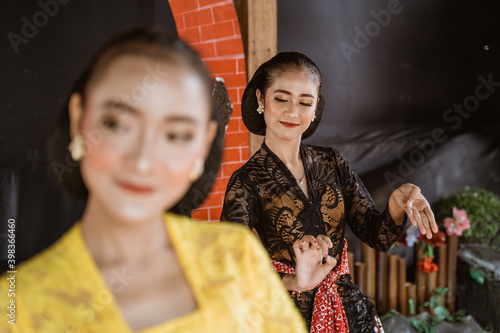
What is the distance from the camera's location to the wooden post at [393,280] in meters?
3.38

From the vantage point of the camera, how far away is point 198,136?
2.90 feet

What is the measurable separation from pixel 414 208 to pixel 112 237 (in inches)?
37.2

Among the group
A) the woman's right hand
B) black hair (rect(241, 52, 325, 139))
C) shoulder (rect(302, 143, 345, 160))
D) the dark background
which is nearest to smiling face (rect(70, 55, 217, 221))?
the woman's right hand

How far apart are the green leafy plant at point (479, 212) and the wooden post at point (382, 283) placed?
0.69 meters

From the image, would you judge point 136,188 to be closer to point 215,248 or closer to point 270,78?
point 215,248

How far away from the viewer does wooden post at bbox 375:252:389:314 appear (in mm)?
3391

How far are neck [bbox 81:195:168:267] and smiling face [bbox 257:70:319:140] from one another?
77 cm

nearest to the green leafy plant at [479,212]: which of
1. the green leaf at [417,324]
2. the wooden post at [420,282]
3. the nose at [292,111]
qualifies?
the wooden post at [420,282]

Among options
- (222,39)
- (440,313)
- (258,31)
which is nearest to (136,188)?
(222,39)

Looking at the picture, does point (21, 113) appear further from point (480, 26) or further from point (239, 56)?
point (480, 26)

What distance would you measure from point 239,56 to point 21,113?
3.50ft

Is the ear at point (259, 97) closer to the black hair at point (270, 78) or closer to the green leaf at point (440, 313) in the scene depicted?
the black hair at point (270, 78)

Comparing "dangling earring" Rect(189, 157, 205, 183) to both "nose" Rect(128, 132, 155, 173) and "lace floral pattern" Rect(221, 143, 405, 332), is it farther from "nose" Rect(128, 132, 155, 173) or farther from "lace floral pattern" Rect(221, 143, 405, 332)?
"lace floral pattern" Rect(221, 143, 405, 332)

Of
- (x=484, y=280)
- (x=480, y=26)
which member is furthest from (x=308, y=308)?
(x=480, y=26)
